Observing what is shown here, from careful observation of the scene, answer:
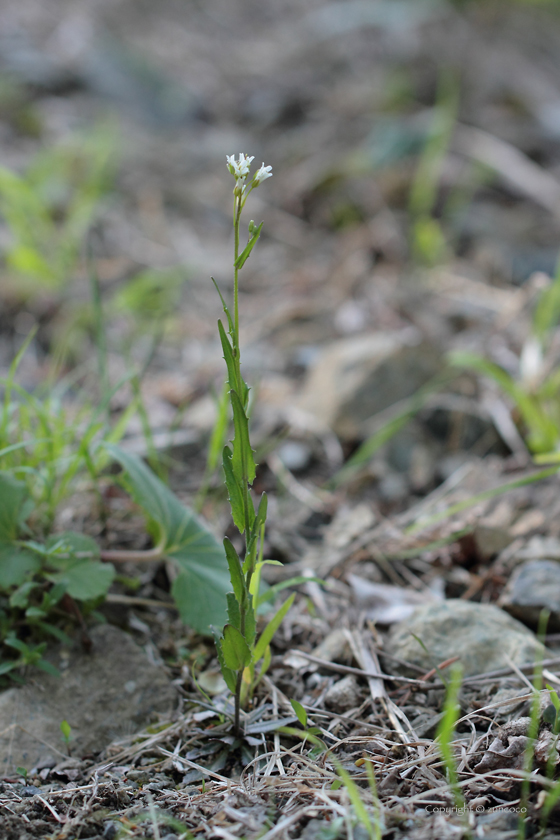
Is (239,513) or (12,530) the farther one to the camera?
(12,530)

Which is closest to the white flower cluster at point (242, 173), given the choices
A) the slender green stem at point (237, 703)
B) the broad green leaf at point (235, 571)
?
the broad green leaf at point (235, 571)

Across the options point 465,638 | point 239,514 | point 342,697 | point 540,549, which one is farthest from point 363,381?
point 239,514

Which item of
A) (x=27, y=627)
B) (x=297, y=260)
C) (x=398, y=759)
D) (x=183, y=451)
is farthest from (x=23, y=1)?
(x=398, y=759)

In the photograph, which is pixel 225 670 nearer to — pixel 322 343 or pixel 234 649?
pixel 234 649

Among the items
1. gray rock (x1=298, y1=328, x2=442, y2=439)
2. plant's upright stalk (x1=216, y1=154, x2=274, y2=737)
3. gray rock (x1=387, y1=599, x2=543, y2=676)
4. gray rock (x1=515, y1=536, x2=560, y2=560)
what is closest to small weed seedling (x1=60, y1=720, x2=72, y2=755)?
plant's upright stalk (x1=216, y1=154, x2=274, y2=737)

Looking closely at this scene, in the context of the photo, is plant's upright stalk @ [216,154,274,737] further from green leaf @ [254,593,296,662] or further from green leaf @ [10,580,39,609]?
green leaf @ [10,580,39,609]

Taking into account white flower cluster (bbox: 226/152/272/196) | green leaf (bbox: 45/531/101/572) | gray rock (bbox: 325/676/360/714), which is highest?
white flower cluster (bbox: 226/152/272/196)

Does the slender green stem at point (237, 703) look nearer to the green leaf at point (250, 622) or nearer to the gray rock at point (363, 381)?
the green leaf at point (250, 622)
